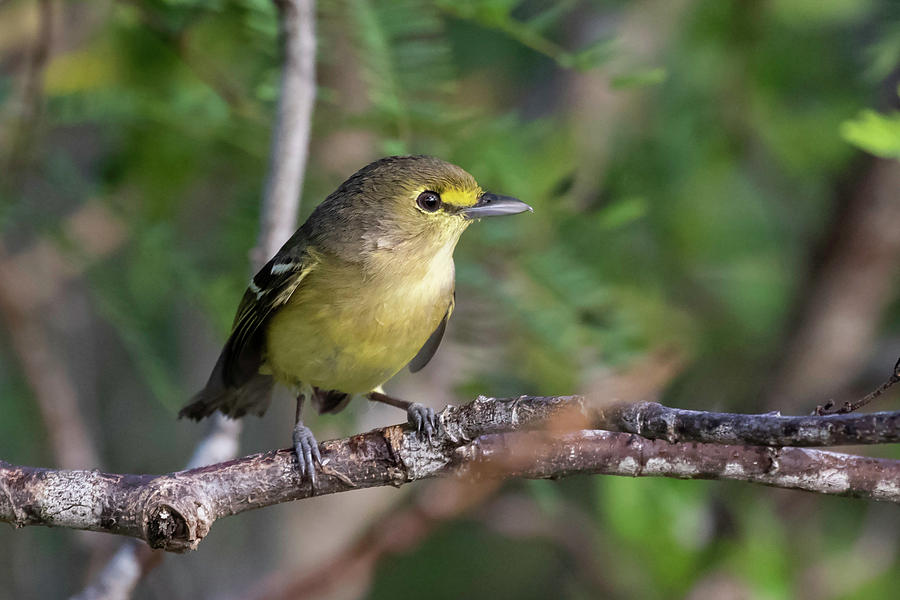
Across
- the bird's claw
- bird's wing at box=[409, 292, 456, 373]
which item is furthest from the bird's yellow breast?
the bird's claw

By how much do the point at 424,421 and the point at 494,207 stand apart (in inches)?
59.1

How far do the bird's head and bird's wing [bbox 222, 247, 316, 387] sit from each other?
0.31 metres

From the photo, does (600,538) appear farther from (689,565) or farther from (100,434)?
(100,434)

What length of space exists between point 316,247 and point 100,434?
4025 millimetres

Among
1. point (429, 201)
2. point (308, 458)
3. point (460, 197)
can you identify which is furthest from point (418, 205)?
point (308, 458)

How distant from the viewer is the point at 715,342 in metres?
6.70

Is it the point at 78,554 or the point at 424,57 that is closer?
the point at 424,57

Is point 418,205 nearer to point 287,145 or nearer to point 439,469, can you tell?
point 287,145

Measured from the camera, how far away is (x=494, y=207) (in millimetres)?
4250

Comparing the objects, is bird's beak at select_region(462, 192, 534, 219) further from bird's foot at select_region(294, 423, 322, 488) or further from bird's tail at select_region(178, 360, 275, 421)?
bird's foot at select_region(294, 423, 322, 488)

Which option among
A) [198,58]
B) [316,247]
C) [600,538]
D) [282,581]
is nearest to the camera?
[316,247]

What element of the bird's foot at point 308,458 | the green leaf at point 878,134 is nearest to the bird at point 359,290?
the bird's foot at point 308,458

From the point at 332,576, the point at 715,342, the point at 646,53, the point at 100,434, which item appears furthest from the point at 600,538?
the point at 100,434

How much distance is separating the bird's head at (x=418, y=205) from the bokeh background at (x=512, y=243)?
0.19 metres
